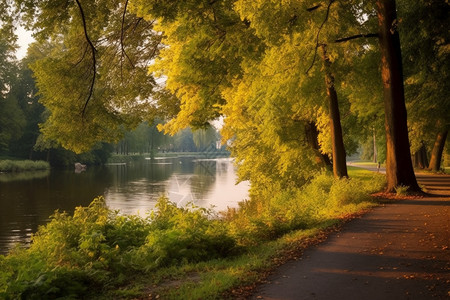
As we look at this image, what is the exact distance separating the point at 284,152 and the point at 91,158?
61.4 m

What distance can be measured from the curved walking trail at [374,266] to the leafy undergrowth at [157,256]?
1.79ft

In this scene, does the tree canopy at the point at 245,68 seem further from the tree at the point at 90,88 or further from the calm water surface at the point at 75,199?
the calm water surface at the point at 75,199

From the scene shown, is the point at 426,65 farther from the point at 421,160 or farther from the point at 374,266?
the point at 421,160

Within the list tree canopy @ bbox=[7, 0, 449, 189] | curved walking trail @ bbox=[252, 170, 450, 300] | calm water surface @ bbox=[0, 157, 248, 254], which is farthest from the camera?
calm water surface @ bbox=[0, 157, 248, 254]

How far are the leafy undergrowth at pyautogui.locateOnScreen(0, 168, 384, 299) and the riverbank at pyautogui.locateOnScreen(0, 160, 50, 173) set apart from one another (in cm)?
5150

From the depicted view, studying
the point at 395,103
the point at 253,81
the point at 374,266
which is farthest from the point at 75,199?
the point at 374,266

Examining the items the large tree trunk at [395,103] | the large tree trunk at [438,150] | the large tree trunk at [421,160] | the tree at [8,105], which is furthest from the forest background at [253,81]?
the tree at [8,105]

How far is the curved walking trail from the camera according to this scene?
6.24 m

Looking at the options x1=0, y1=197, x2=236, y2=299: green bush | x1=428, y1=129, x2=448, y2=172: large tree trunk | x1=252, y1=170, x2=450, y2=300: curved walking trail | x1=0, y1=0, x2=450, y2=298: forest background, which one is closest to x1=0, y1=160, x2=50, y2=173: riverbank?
x1=0, y1=0, x2=450, y2=298: forest background

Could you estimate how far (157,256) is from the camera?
913cm

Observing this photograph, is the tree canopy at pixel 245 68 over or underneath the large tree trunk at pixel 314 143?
over

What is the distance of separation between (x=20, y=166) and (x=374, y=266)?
61.6 meters

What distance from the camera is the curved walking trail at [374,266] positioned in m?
6.24

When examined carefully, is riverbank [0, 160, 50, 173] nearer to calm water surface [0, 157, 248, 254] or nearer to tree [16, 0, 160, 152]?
calm water surface [0, 157, 248, 254]
